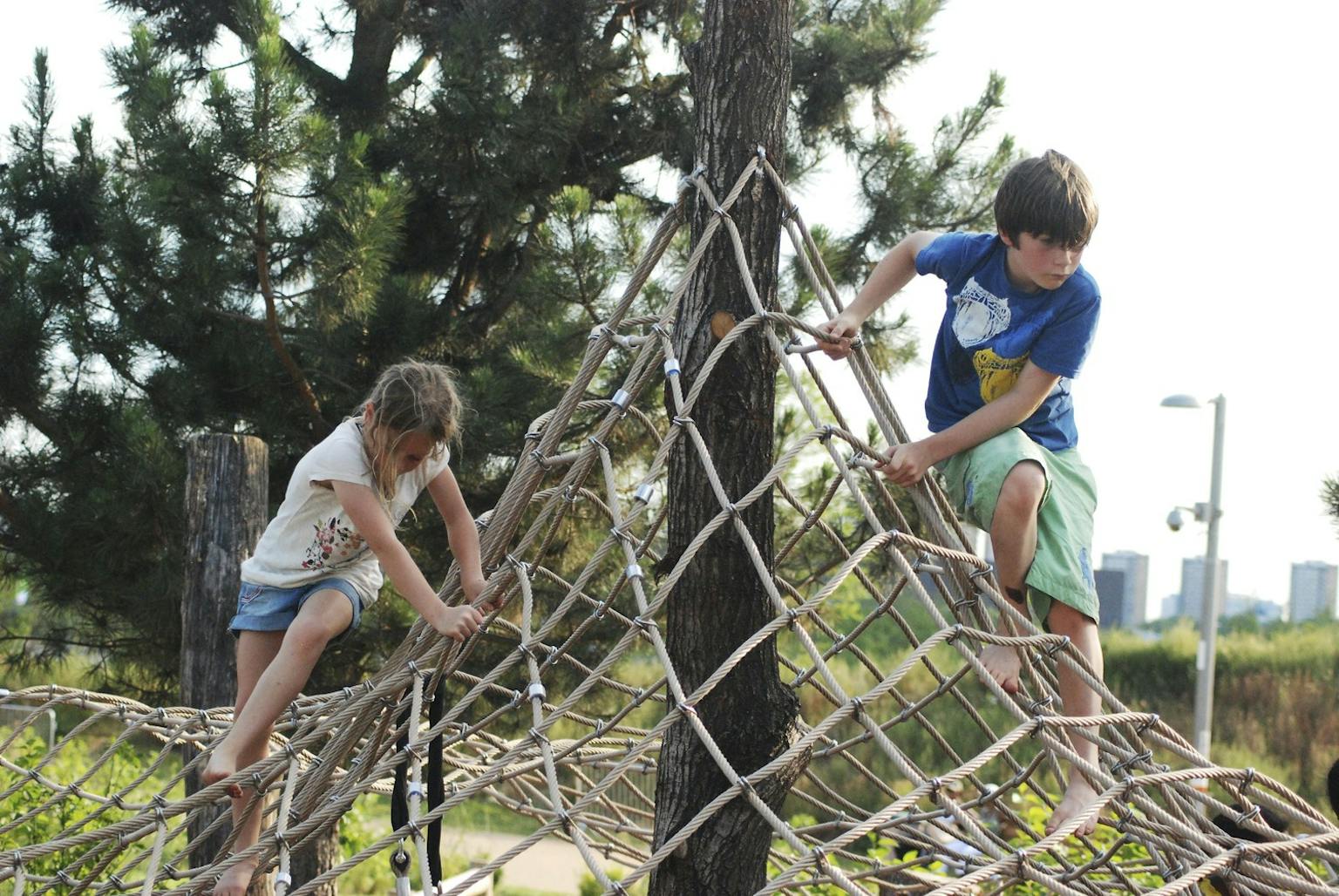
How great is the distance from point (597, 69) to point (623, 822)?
3.48 meters

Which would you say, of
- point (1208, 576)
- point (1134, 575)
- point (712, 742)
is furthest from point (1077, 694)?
point (1134, 575)

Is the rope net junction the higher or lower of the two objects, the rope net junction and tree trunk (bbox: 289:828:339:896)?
the higher

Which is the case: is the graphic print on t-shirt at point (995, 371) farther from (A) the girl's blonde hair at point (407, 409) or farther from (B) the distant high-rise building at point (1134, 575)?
(B) the distant high-rise building at point (1134, 575)

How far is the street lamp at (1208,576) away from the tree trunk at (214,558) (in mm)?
6281

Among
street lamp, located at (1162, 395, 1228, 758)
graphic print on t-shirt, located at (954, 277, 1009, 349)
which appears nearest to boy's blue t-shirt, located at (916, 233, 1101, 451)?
graphic print on t-shirt, located at (954, 277, 1009, 349)

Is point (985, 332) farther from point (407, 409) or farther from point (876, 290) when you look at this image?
point (407, 409)

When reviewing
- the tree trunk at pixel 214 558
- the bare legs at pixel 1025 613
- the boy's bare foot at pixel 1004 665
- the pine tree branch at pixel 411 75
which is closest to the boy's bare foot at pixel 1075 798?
the bare legs at pixel 1025 613

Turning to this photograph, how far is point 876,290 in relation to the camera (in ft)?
7.99

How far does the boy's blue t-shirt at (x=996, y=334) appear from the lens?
2.21 meters

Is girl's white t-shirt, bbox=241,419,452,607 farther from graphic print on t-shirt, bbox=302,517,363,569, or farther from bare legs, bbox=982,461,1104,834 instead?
bare legs, bbox=982,461,1104,834

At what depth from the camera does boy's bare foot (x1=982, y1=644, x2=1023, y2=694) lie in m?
2.09

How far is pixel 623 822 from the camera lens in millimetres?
3428

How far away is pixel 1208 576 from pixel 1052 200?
7109 mm

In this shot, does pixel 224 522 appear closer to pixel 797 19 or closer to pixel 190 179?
pixel 190 179
